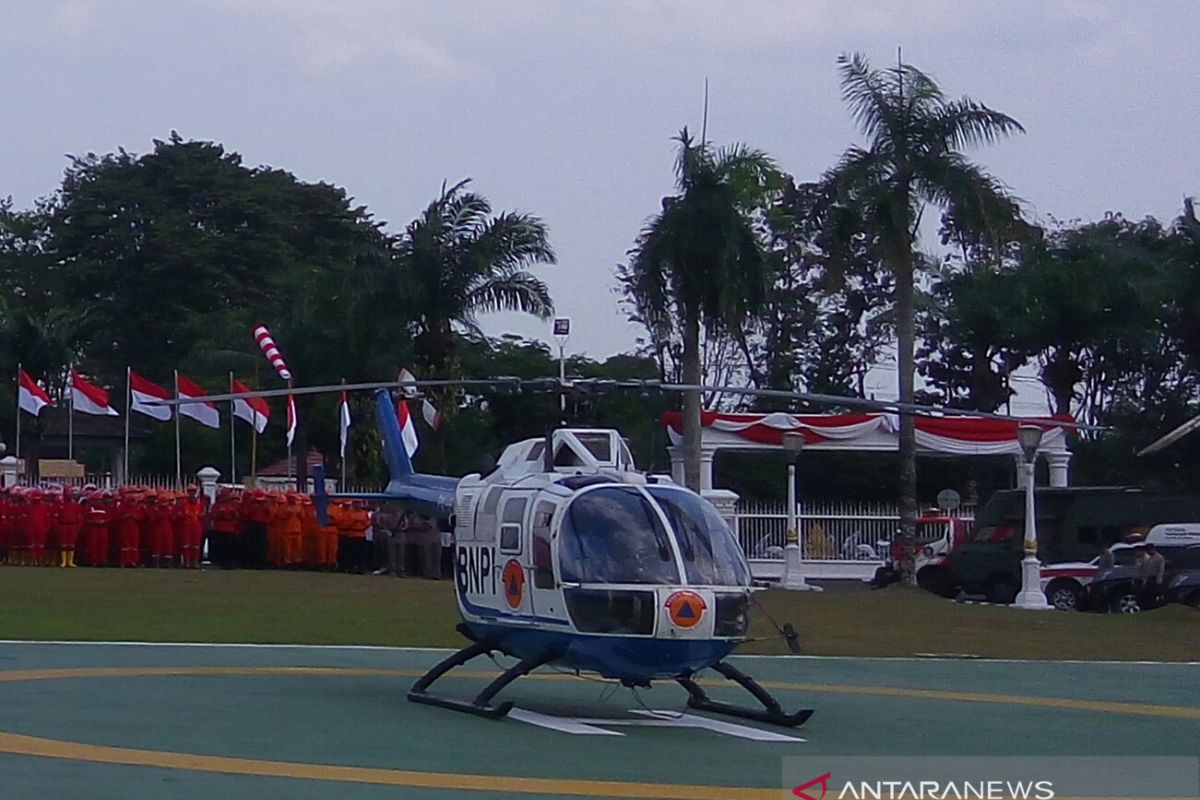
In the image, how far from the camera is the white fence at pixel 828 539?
1581 inches

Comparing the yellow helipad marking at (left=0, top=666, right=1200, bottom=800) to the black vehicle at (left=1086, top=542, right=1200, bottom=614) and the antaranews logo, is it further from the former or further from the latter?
the black vehicle at (left=1086, top=542, right=1200, bottom=614)

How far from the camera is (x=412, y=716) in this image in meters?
15.0

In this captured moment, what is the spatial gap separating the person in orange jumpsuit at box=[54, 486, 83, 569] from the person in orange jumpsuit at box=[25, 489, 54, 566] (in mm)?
187

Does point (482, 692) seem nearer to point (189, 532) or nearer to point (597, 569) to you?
point (597, 569)

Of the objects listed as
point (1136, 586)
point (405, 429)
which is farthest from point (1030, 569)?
point (405, 429)

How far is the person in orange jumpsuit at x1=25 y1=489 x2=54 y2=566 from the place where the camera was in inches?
1409

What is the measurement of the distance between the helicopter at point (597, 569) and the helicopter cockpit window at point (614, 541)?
0.03ft

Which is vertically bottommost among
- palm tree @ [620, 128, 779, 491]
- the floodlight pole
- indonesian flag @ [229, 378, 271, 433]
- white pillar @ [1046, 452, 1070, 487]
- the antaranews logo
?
the antaranews logo

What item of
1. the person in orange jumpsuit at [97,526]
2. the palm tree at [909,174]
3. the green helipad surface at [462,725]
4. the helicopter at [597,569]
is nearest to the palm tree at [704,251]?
the palm tree at [909,174]

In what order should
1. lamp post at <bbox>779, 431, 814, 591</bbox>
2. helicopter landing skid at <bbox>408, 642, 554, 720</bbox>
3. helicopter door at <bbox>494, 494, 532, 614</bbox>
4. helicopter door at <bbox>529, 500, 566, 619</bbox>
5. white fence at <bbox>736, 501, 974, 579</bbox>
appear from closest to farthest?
helicopter door at <bbox>529, 500, 566, 619</bbox>, helicopter landing skid at <bbox>408, 642, 554, 720</bbox>, helicopter door at <bbox>494, 494, 532, 614</bbox>, lamp post at <bbox>779, 431, 814, 591</bbox>, white fence at <bbox>736, 501, 974, 579</bbox>

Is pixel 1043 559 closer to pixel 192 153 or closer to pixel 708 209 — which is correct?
pixel 708 209

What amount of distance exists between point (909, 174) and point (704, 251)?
439 centimetres

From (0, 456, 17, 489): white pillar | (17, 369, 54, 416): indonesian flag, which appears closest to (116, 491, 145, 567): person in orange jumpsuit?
Answer: (0, 456, 17, 489): white pillar

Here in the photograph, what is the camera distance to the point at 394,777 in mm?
11602
